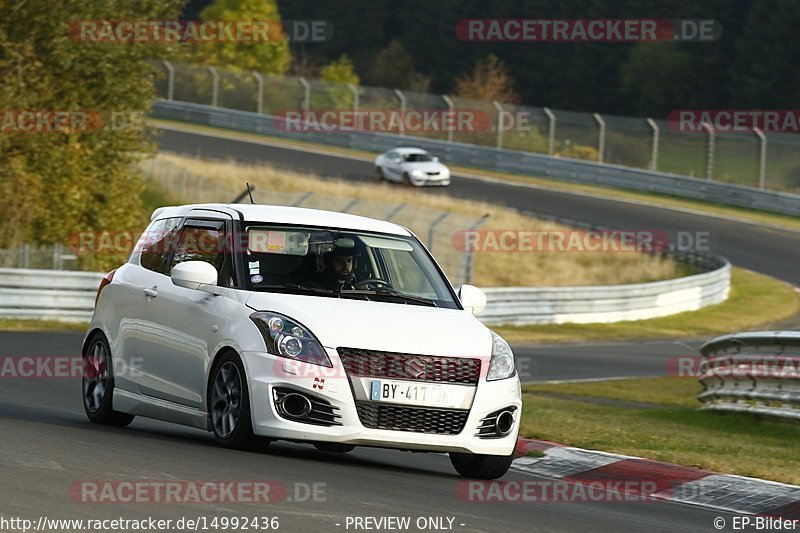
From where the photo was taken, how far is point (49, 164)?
3109 cm

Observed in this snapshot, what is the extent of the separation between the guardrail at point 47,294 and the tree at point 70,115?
648cm

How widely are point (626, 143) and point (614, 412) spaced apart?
37.0 m

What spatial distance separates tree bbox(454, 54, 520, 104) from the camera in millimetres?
86188

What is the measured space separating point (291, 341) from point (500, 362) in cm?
140

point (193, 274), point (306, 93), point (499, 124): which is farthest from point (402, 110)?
point (193, 274)

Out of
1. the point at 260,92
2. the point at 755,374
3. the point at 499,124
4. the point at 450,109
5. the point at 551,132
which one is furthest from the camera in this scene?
the point at 260,92

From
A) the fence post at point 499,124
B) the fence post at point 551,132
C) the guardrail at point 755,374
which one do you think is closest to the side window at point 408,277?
the guardrail at point 755,374

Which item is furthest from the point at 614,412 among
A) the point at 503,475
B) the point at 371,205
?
the point at 371,205

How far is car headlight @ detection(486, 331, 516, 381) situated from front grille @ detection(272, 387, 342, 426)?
1057 millimetres

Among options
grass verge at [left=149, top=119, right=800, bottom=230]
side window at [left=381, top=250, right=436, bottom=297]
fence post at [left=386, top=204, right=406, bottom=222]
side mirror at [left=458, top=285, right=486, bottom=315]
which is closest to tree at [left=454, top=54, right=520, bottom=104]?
grass verge at [left=149, top=119, right=800, bottom=230]

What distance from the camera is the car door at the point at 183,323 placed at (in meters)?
9.84

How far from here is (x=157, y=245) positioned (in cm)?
1106

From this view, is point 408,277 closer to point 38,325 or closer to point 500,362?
point 500,362

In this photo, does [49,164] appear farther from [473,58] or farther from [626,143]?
[473,58]
